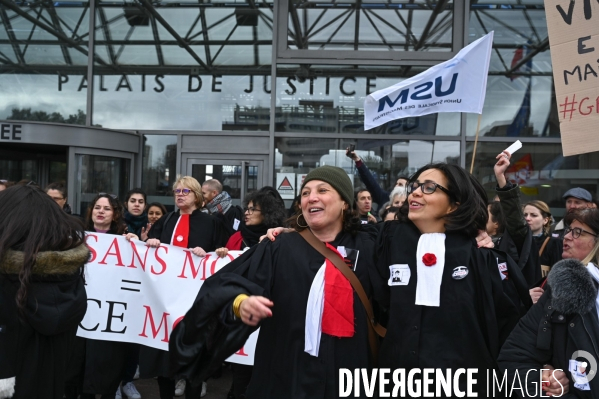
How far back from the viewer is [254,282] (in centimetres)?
271

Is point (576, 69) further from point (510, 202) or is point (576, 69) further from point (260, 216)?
point (260, 216)

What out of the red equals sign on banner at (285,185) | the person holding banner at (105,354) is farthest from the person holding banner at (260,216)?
the red equals sign on banner at (285,185)

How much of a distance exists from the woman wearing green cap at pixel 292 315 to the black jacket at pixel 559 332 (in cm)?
67

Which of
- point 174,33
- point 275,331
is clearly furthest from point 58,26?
point 275,331

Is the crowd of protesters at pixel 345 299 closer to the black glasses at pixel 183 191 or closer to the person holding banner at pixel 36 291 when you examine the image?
the person holding banner at pixel 36 291

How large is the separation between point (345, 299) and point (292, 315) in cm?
25

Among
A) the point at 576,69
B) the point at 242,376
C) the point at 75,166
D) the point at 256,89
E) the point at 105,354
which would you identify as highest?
the point at 256,89

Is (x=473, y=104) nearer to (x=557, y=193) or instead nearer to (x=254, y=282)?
(x=254, y=282)

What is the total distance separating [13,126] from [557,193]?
8.44 metres

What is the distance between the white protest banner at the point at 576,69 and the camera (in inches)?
136

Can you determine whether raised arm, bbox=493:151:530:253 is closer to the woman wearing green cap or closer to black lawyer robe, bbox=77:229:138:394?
the woman wearing green cap

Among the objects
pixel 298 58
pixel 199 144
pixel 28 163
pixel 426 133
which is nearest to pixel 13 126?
pixel 28 163

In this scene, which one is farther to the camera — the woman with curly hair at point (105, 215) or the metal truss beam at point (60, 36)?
the metal truss beam at point (60, 36)

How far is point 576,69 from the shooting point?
11.6 feet
